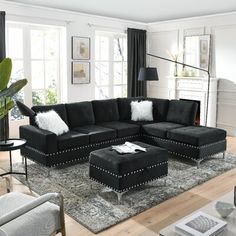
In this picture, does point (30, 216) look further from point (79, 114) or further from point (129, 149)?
point (79, 114)

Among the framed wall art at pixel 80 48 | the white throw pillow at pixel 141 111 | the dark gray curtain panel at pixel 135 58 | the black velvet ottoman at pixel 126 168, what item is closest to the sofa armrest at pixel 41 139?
the black velvet ottoman at pixel 126 168

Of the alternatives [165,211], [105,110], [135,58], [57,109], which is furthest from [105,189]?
[135,58]

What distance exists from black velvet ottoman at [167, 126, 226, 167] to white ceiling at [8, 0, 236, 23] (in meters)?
2.26

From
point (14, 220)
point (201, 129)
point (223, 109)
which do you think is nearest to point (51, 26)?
point (201, 129)

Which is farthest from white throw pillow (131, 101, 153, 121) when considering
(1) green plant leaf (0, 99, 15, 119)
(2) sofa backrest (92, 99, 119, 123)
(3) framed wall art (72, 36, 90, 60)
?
(1) green plant leaf (0, 99, 15, 119)

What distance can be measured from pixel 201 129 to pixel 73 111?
2.07 m

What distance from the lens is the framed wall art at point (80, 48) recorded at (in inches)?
263

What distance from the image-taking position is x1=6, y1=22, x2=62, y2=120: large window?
5.99 meters

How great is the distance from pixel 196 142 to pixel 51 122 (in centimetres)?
210

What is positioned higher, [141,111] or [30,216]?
[141,111]

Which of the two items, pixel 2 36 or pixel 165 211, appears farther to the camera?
pixel 2 36

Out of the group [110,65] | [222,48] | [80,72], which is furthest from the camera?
[110,65]

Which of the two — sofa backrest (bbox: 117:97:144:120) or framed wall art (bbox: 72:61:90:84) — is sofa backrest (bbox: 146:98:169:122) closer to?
sofa backrest (bbox: 117:97:144:120)

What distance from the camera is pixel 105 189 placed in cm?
384
